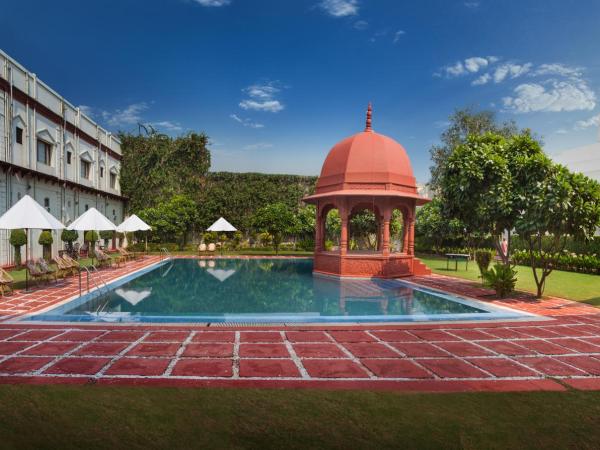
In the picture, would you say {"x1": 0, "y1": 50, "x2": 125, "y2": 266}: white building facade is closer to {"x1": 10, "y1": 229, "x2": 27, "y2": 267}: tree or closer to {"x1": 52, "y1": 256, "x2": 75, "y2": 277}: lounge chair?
{"x1": 10, "y1": 229, "x2": 27, "y2": 267}: tree

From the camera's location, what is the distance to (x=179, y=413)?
3744 millimetres

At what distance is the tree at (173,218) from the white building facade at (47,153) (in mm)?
3735

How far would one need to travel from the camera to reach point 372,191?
1541cm

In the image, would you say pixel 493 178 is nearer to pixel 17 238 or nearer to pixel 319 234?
pixel 319 234

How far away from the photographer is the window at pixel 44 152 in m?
18.9

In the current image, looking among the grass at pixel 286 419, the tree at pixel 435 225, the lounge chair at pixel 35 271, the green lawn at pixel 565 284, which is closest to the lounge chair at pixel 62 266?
the lounge chair at pixel 35 271

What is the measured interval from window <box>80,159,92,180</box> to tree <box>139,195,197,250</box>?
165 inches

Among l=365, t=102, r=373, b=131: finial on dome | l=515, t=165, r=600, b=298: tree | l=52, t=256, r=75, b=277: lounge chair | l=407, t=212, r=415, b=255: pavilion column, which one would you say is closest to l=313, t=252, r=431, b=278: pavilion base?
l=407, t=212, r=415, b=255: pavilion column

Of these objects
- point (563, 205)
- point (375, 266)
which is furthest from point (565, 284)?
point (375, 266)

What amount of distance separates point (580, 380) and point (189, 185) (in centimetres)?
2923

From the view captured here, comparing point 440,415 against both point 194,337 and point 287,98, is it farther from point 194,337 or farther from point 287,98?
point 287,98

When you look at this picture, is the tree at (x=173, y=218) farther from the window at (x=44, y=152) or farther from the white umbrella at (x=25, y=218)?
the white umbrella at (x=25, y=218)

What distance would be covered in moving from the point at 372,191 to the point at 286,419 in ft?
41.4

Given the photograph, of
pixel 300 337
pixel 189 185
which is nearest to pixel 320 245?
pixel 300 337
